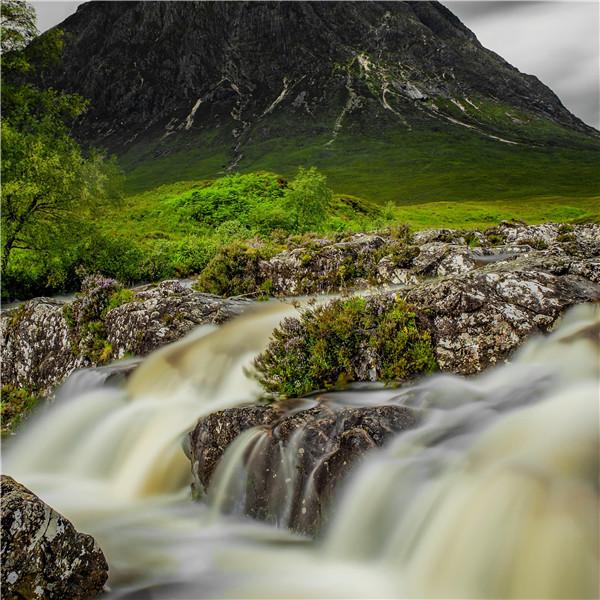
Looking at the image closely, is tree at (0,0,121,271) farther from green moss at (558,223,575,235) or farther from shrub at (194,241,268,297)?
green moss at (558,223,575,235)

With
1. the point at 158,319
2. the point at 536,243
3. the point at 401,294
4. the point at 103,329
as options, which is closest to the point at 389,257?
the point at 536,243

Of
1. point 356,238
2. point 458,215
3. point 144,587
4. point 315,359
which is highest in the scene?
point 458,215

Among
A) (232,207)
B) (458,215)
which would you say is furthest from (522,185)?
(232,207)

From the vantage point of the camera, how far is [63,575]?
22.1 feet

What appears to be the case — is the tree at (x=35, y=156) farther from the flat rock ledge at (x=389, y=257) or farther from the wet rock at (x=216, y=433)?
the wet rock at (x=216, y=433)

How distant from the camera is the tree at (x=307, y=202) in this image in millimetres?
35750

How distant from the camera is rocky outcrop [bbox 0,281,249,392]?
1482cm

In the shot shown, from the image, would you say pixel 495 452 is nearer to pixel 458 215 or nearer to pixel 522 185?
pixel 458 215

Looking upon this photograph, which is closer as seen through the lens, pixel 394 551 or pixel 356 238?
pixel 394 551

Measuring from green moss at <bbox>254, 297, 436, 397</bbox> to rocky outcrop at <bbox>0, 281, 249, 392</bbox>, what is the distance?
3.83 meters

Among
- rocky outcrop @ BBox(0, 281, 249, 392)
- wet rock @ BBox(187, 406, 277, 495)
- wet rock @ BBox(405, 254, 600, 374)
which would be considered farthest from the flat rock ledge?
wet rock @ BBox(187, 406, 277, 495)

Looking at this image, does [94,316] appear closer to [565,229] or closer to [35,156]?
[35,156]

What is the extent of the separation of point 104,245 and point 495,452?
69.1 feet

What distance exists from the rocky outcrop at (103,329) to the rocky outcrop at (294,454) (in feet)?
18.1
